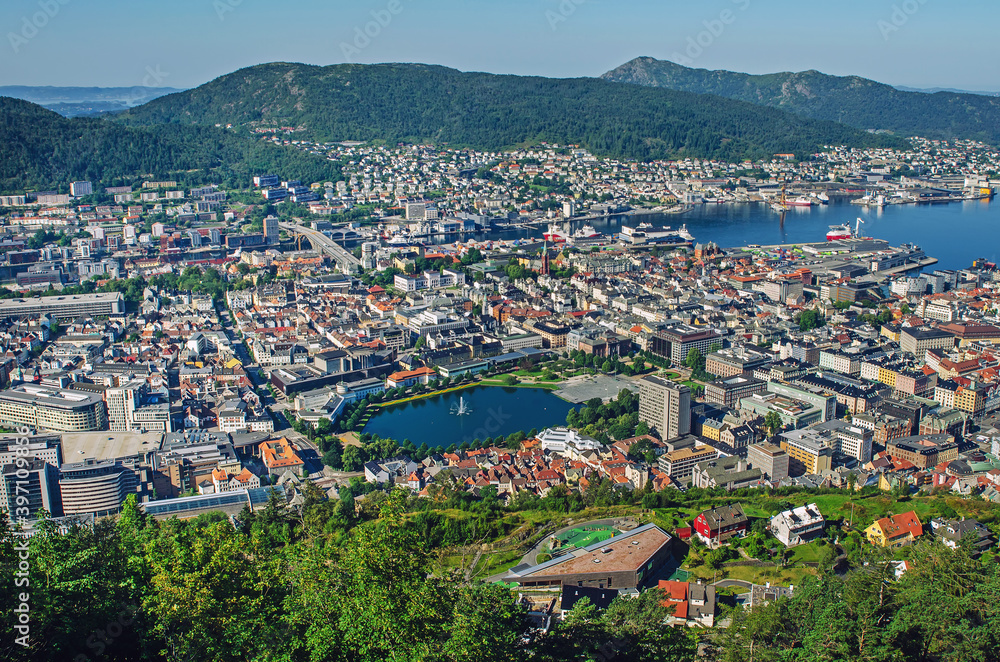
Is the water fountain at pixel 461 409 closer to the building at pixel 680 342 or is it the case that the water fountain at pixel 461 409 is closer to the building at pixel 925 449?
the building at pixel 680 342

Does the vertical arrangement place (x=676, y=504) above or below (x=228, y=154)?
below

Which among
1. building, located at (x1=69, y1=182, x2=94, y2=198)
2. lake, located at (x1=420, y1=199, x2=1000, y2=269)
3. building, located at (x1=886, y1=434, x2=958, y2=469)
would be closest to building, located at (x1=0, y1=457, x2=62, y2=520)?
building, located at (x1=886, y1=434, x2=958, y2=469)

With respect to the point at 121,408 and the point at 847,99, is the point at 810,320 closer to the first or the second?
the point at 121,408

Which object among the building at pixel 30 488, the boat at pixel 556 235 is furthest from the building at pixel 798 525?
the boat at pixel 556 235

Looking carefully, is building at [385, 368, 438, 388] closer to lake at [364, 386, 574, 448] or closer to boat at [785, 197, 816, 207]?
lake at [364, 386, 574, 448]

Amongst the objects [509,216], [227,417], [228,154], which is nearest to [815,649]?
[227,417]

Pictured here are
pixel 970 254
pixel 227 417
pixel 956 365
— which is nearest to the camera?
pixel 227 417

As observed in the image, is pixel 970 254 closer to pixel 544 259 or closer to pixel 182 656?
pixel 544 259
